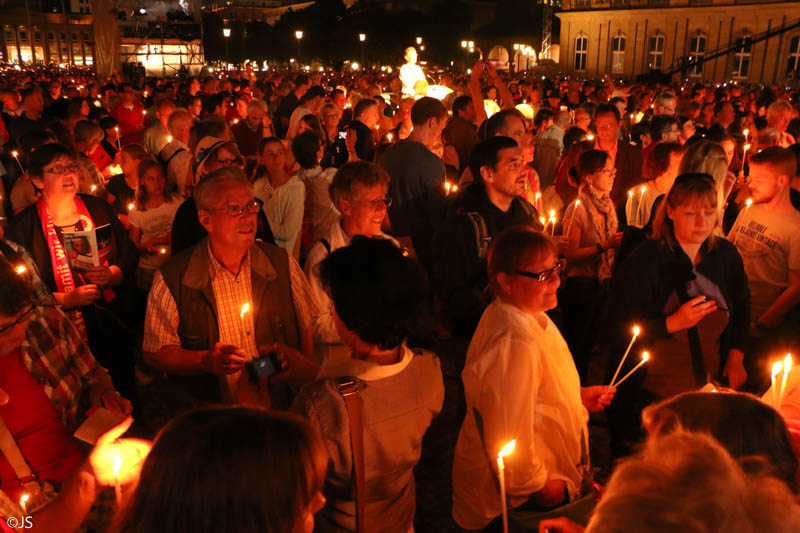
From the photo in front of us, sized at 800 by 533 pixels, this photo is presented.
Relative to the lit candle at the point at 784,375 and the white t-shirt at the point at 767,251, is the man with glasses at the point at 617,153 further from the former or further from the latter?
the lit candle at the point at 784,375

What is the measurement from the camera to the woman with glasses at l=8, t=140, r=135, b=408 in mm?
3719

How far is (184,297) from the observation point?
9.57ft

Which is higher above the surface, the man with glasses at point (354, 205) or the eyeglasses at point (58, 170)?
the eyeglasses at point (58, 170)

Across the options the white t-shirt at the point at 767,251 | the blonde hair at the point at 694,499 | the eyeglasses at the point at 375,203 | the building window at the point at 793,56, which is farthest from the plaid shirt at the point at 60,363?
the building window at the point at 793,56

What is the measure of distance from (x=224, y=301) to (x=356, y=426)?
50.2 inches

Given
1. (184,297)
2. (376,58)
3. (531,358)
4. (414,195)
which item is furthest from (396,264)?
(376,58)

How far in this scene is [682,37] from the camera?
45094mm

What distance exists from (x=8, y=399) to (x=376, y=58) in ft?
162

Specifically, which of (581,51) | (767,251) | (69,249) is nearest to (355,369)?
(69,249)

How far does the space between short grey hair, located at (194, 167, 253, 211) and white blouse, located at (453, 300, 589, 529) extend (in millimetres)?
1406

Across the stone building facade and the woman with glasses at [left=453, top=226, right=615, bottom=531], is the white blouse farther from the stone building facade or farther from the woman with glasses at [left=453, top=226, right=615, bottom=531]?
the stone building facade

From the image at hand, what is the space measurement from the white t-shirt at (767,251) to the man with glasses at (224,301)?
3.04 m

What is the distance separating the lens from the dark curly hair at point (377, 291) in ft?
6.59

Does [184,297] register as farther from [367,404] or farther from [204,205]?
[367,404]
